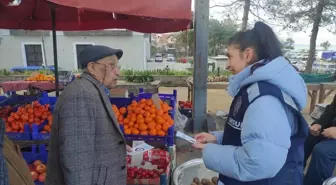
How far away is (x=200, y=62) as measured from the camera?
427cm

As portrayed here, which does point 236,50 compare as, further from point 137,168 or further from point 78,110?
point 137,168

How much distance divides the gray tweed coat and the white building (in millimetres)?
14979

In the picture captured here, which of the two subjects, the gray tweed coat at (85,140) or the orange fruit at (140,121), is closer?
the gray tweed coat at (85,140)

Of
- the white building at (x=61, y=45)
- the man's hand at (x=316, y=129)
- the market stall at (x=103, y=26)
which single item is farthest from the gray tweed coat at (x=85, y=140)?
the white building at (x=61, y=45)

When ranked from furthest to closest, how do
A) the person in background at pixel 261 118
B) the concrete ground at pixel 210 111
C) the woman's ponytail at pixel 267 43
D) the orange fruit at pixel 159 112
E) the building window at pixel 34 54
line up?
Result: the building window at pixel 34 54
the concrete ground at pixel 210 111
the orange fruit at pixel 159 112
the woman's ponytail at pixel 267 43
the person in background at pixel 261 118

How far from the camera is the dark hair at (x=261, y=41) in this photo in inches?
44.3

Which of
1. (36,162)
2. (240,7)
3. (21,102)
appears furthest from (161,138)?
(240,7)

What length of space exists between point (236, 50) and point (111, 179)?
106cm

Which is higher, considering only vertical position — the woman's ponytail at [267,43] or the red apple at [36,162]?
the woman's ponytail at [267,43]

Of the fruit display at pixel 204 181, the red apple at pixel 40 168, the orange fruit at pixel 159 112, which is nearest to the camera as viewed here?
the fruit display at pixel 204 181

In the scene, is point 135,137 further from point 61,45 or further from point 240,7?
point 61,45

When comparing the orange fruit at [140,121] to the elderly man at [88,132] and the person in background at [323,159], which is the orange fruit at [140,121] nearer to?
the elderly man at [88,132]

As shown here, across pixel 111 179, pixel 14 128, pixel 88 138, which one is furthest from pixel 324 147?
pixel 14 128

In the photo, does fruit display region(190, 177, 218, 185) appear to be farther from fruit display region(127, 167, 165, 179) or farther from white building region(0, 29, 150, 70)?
white building region(0, 29, 150, 70)
